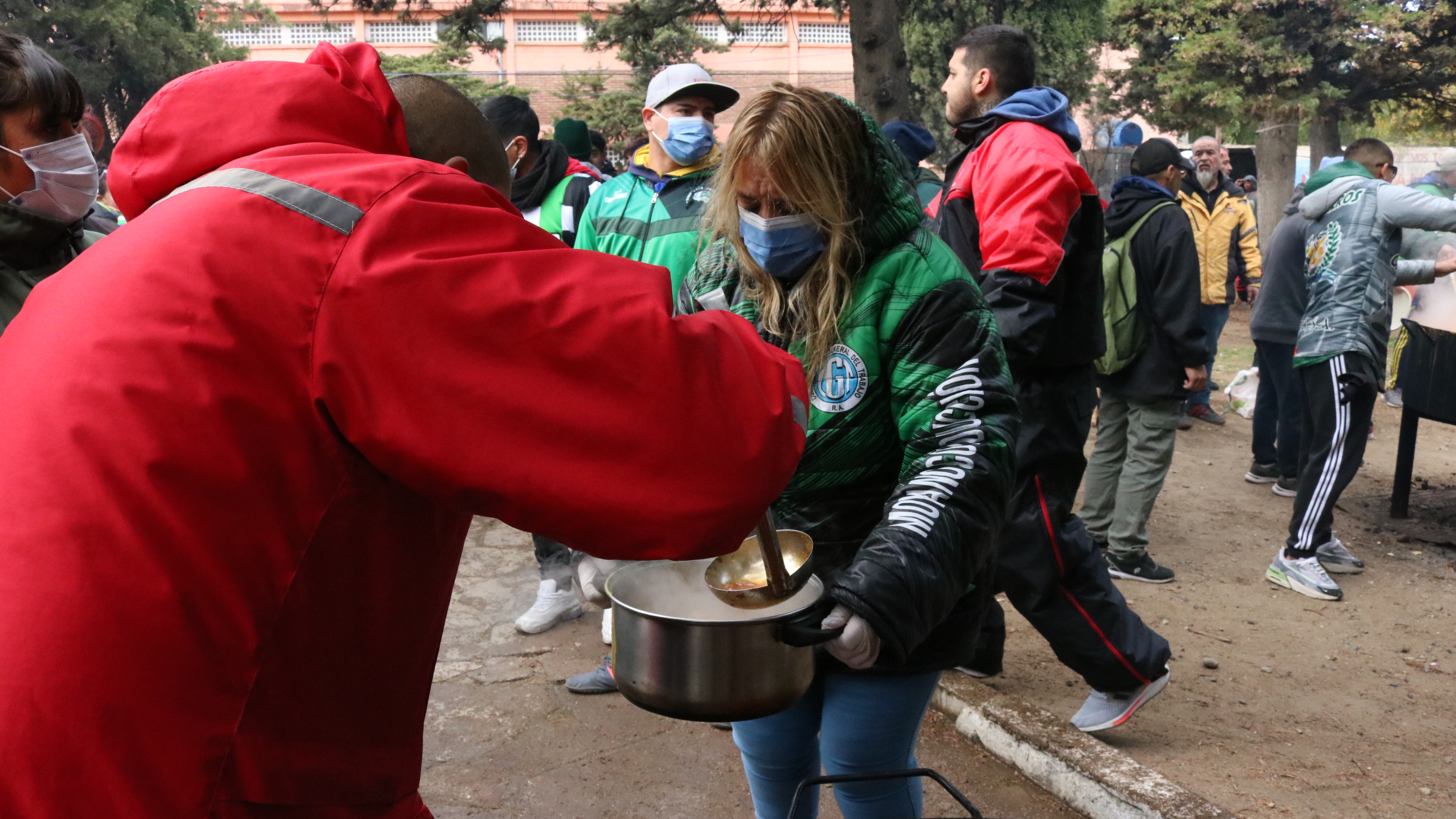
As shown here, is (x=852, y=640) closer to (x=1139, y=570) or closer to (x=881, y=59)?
(x=1139, y=570)

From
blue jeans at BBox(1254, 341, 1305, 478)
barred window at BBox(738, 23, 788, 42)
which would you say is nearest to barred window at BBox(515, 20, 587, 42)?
barred window at BBox(738, 23, 788, 42)

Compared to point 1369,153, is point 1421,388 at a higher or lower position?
lower

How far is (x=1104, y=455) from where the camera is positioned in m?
6.07

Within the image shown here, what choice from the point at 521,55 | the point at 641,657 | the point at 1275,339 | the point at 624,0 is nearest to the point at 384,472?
the point at 641,657

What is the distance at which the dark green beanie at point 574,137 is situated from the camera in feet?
23.9

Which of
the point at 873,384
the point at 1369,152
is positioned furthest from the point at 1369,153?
the point at 873,384

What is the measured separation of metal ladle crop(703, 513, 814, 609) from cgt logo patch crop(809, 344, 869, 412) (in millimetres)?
271

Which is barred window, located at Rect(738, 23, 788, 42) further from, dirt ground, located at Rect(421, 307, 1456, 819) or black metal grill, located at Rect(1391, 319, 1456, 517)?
dirt ground, located at Rect(421, 307, 1456, 819)

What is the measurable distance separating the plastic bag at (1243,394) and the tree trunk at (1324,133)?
13.1 metres

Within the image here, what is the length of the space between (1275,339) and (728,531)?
6.87 m

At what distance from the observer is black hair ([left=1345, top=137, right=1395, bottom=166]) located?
7504 mm

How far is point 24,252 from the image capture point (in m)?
2.68

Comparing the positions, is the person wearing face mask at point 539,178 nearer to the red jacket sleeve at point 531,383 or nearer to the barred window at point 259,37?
the red jacket sleeve at point 531,383

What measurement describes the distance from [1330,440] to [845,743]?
4.23 m
